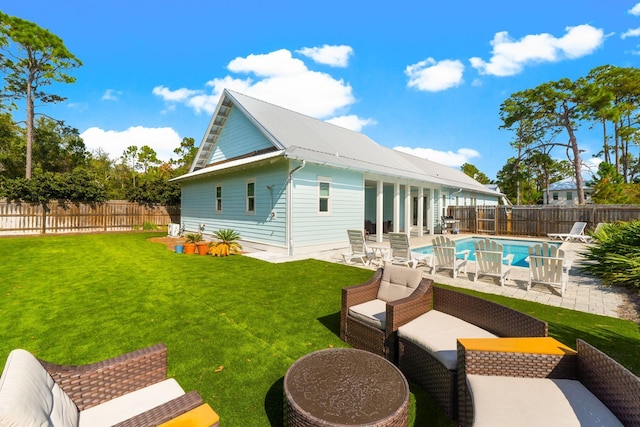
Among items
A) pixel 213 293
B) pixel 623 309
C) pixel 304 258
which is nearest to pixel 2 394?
pixel 213 293

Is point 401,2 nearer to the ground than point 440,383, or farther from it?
farther from it

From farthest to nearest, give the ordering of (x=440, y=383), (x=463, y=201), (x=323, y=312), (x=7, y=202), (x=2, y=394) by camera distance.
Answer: (x=463, y=201) < (x=7, y=202) < (x=323, y=312) < (x=440, y=383) < (x=2, y=394)

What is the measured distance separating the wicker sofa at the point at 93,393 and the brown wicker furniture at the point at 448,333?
6.25 feet

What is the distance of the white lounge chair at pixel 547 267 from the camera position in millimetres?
5836

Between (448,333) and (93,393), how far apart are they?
2.98m

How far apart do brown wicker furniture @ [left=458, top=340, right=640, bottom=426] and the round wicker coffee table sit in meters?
0.49

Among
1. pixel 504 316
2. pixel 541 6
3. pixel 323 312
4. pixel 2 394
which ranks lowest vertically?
pixel 323 312

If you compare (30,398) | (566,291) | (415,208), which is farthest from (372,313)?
(415,208)

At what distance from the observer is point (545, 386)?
1979 millimetres

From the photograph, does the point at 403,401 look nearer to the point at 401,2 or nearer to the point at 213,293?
the point at 213,293

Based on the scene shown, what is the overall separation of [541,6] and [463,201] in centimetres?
1535

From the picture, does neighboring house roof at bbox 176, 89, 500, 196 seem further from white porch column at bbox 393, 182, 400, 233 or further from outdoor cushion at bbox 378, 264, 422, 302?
outdoor cushion at bbox 378, 264, 422, 302

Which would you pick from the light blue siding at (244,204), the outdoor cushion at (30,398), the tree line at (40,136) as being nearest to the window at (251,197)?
the light blue siding at (244,204)

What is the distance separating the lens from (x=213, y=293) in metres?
5.91
